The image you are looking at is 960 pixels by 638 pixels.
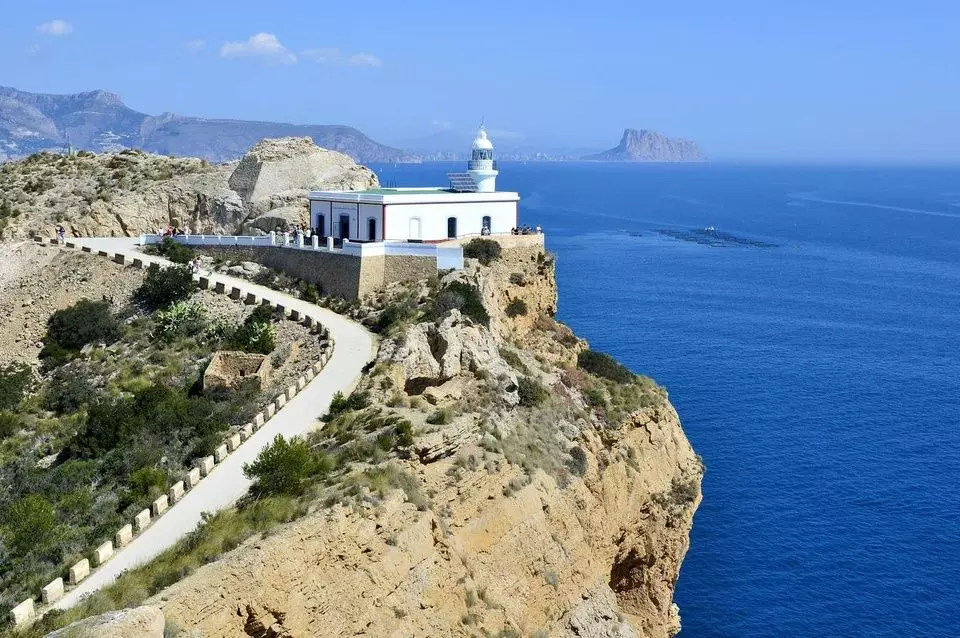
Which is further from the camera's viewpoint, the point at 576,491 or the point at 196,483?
the point at 576,491

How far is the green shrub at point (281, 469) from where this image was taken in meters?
19.7

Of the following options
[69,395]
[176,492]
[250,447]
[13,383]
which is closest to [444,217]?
[69,395]

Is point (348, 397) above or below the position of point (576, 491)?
above

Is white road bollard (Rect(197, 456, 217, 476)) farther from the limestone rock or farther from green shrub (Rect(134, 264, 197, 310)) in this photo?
green shrub (Rect(134, 264, 197, 310))

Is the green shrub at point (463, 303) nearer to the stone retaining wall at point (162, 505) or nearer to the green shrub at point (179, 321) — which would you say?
the stone retaining wall at point (162, 505)

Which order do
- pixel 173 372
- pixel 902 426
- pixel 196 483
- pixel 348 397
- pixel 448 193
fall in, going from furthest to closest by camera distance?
pixel 902 426
pixel 448 193
pixel 173 372
pixel 348 397
pixel 196 483

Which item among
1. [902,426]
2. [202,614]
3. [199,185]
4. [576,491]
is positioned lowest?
[902,426]

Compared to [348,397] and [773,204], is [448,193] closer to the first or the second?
[348,397]

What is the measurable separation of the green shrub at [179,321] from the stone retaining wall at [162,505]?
4926 mm

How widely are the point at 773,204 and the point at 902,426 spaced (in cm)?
12225

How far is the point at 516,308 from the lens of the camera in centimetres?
3650

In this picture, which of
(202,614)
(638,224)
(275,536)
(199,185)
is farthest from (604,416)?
(638,224)

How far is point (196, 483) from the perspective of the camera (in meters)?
21.7

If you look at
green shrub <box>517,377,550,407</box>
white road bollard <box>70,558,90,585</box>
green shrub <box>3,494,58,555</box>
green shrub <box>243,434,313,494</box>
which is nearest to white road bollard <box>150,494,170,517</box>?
green shrub <box>243,434,313,494</box>
